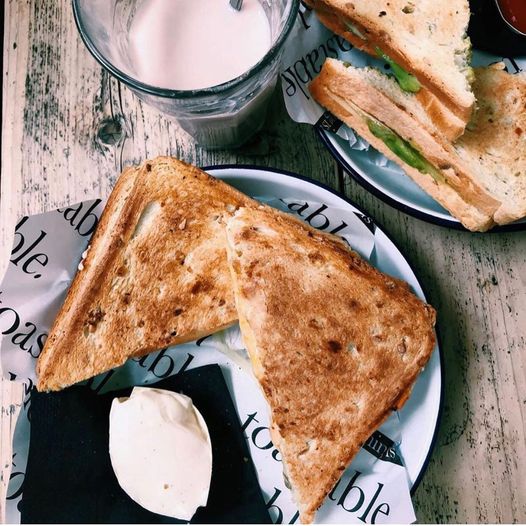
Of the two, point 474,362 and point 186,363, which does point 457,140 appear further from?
point 186,363

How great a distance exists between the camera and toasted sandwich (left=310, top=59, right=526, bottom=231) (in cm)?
148

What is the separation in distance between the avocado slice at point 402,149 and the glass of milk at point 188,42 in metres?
0.30

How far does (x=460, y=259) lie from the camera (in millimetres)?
1594

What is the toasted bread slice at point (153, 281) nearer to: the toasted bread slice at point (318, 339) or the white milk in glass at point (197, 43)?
the toasted bread slice at point (318, 339)

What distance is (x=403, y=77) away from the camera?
151 cm

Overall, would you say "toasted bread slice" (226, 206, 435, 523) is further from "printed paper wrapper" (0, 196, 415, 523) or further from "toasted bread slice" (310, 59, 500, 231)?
"toasted bread slice" (310, 59, 500, 231)

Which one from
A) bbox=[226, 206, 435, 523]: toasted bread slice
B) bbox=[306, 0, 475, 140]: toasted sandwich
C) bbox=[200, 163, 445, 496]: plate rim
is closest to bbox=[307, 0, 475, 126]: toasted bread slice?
bbox=[306, 0, 475, 140]: toasted sandwich

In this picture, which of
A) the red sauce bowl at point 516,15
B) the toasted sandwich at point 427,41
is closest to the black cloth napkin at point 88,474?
the toasted sandwich at point 427,41

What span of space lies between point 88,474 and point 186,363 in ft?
1.08

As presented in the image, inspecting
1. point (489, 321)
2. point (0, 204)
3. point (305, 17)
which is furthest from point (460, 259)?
point (0, 204)

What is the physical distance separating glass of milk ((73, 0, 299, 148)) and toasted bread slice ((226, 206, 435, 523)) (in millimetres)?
279

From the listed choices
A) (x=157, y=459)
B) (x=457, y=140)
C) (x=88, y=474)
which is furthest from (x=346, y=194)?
(x=88, y=474)

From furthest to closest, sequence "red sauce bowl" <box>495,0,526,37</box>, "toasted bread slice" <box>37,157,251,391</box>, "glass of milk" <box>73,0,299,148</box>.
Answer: "red sauce bowl" <box>495,0,526,37</box>, "toasted bread slice" <box>37,157,251,391</box>, "glass of milk" <box>73,0,299,148</box>

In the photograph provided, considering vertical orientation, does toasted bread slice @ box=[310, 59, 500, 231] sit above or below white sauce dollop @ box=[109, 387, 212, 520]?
above
